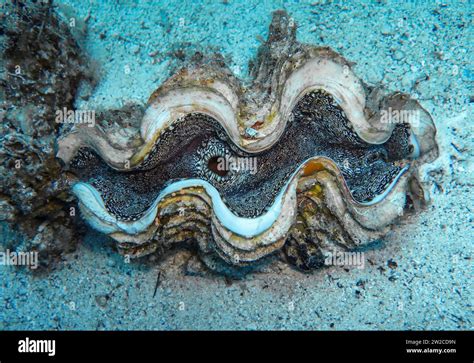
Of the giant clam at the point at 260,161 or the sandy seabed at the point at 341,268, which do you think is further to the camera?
the sandy seabed at the point at 341,268

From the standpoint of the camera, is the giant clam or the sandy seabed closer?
the giant clam

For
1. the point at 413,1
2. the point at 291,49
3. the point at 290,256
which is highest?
the point at 413,1

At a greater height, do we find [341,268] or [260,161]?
[260,161]

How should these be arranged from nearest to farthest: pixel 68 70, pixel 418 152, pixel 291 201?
pixel 291 201 → pixel 418 152 → pixel 68 70

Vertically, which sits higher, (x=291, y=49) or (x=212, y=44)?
(x=212, y=44)

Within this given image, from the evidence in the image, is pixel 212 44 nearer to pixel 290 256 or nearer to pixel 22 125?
pixel 22 125

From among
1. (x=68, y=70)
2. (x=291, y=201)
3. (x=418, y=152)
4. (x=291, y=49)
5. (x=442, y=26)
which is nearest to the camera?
(x=291, y=201)

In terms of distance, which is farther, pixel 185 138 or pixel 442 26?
pixel 442 26

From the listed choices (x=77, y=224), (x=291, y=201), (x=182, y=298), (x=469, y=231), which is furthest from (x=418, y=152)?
(x=77, y=224)
